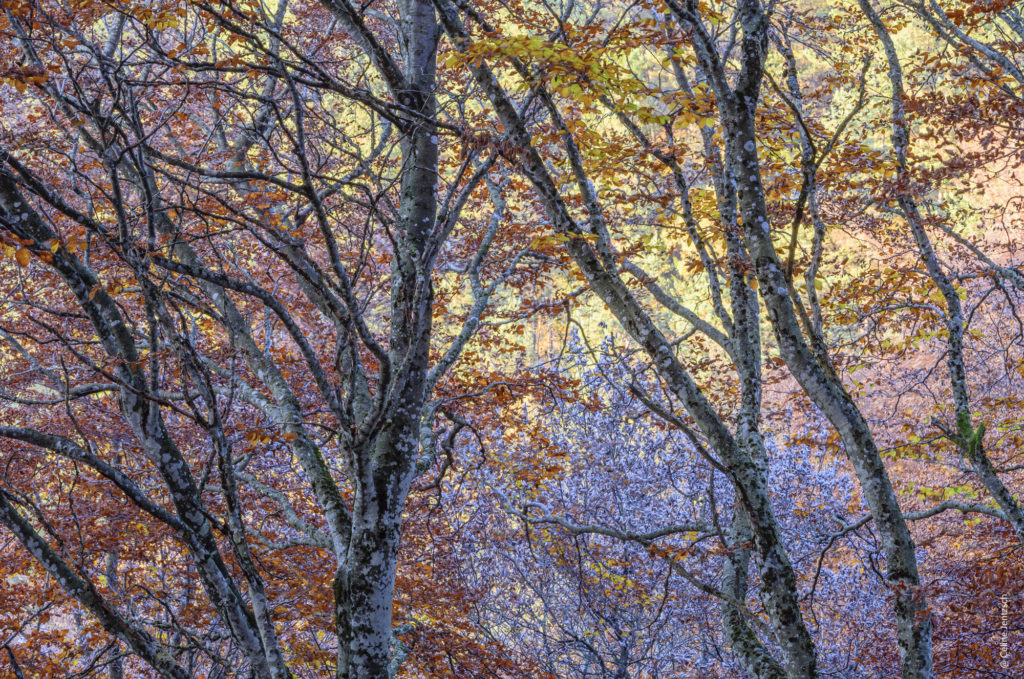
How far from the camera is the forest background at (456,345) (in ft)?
10.7

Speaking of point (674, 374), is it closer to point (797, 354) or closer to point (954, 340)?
point (797, 354)

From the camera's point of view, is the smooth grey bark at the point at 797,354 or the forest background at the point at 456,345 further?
the smooth grey bark at the point at 797,354

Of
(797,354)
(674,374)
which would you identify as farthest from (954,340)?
(674,374)

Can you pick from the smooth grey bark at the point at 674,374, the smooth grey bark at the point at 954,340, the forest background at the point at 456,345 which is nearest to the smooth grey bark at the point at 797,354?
the forest background at the point at 456,345

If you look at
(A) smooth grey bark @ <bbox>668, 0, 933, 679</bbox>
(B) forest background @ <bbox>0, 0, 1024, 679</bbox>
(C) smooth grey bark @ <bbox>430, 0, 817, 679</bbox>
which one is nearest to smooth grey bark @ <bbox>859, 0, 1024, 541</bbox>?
(B) forest background @ <bbox>0, 0, 1024, 679</bbox>

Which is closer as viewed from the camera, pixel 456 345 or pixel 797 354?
pixel 797 354

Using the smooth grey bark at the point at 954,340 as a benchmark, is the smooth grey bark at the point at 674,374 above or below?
below

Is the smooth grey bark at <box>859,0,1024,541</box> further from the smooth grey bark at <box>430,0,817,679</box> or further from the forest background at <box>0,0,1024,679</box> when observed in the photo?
the smooth grey bark at <box>430,0,817,679</box>

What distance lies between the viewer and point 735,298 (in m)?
4.52

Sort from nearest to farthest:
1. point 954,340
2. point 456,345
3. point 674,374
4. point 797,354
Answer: point 674,374 → point 797,354 → point 456,345 → point 954,340

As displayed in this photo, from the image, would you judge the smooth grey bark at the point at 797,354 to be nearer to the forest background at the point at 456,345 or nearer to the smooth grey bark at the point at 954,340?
the forest background at the point at 456,345

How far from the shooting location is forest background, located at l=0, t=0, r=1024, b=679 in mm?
3262

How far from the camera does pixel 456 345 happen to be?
548 centimetres

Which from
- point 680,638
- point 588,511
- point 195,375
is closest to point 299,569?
point 588,511
